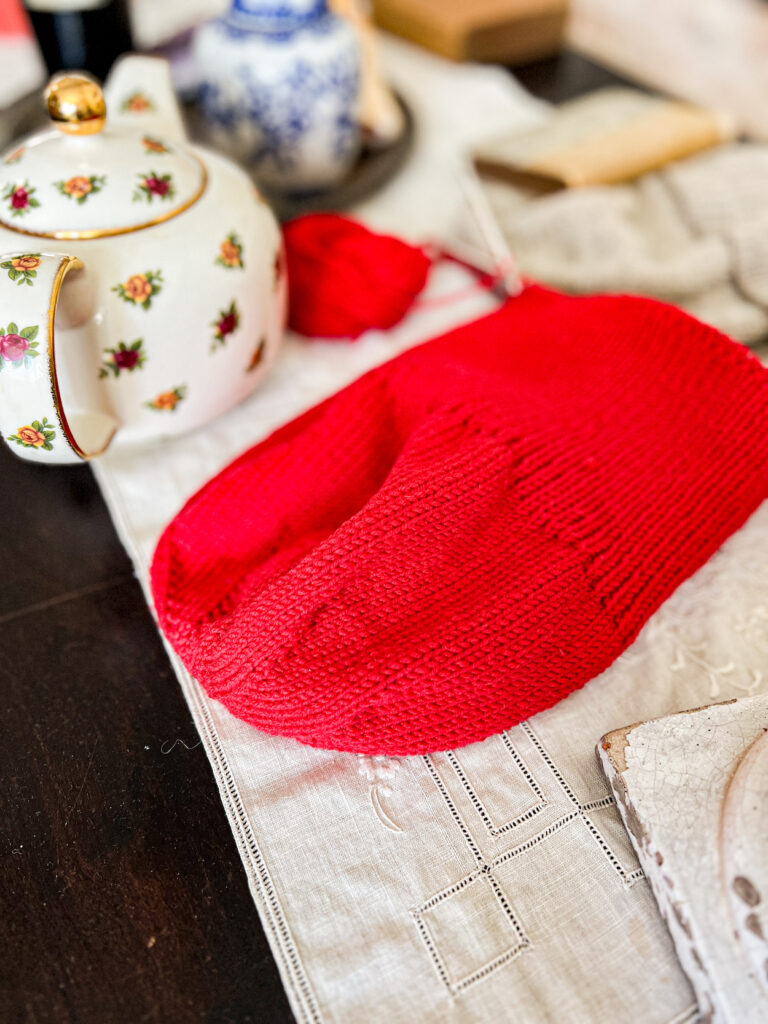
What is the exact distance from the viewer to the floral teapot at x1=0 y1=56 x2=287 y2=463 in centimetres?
35

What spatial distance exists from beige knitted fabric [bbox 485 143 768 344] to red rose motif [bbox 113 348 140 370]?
0.34m

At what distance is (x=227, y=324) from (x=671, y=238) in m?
0.39

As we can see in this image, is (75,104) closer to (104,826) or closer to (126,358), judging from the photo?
(126,358)

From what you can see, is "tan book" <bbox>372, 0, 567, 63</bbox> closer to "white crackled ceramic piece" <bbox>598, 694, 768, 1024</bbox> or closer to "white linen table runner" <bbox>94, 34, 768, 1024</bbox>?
"white linen table runner" <bbox>94, 34, 768, 1024</bbox>

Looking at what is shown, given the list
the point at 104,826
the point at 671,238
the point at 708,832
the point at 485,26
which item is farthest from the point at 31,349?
the point at 485,26

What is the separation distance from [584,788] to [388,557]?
0.45ft

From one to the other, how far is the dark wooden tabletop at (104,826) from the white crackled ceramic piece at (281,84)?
14.8 inches

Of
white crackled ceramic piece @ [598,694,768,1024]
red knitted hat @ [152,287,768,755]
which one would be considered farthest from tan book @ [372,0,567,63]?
white crackled ceramic piece @ [598,694,768,1024]

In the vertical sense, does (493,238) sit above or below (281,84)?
below

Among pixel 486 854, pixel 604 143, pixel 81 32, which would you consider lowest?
pixel 486 854

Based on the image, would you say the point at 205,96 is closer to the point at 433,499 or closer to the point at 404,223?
the point at 404,223

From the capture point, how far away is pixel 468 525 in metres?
0.37

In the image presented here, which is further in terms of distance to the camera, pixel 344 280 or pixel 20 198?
pixel 344 280

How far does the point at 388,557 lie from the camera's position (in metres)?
0.35
